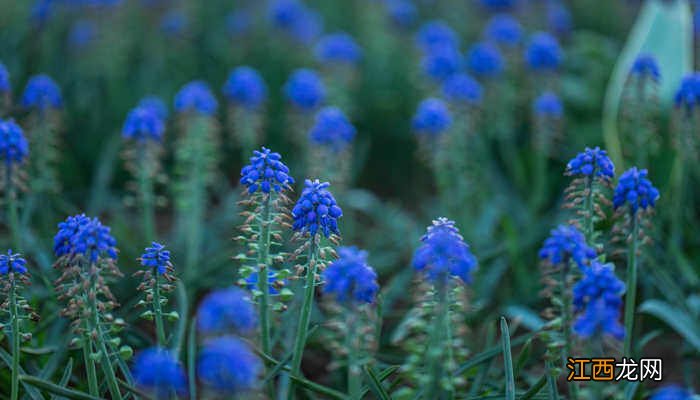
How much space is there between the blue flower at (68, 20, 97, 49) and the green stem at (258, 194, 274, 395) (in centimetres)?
556

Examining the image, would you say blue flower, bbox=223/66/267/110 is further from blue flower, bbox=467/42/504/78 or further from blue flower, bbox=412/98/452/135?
blue flower, bbox=467/42/504/78

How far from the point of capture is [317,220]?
2902 millimetres

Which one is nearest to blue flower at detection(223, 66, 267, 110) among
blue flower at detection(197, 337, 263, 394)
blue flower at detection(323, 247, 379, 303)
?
blue flower at detection(323, 247, 379, 303)

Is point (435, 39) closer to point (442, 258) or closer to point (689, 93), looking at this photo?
point (689, 93)

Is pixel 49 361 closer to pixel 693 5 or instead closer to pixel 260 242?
pixel 260 242

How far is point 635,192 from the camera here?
3029mm

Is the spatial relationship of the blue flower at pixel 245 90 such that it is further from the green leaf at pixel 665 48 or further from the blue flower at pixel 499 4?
the blue flower at pixel 499 4

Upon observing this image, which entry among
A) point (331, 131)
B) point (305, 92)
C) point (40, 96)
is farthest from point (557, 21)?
point (40, 96)

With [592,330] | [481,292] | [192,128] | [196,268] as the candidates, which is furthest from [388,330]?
[592,330]

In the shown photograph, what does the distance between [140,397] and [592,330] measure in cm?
168

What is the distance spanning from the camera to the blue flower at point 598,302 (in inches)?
94.9

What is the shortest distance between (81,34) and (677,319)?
6.77 meters

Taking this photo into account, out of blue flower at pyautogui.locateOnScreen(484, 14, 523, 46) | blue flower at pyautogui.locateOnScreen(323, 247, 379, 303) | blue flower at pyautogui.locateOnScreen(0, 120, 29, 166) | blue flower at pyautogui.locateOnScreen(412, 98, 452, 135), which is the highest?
blue flower at pyautogui.locateOnScreen(484, 14, 523, 46)

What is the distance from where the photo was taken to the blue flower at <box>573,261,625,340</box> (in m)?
2.41
